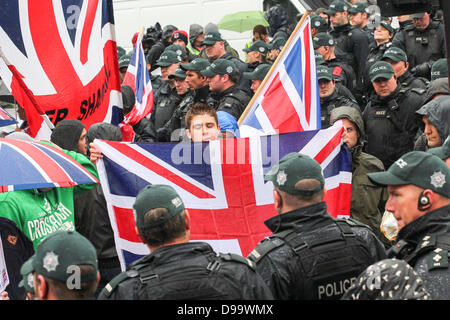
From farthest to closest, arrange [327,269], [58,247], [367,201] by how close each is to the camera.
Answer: [367,201] → [327,269] → [58,247]

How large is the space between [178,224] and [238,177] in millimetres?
2025

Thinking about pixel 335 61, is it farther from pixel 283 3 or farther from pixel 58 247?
pixel 58 247

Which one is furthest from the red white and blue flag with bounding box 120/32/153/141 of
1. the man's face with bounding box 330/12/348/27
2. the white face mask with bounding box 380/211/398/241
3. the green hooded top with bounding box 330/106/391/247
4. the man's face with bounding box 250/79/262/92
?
the white face mask with bounding box 380/211/398/241

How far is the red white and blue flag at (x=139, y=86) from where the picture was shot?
9766 mm

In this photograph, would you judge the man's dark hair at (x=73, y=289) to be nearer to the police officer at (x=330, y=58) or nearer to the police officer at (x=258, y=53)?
the police officer at (x=330, y=58)

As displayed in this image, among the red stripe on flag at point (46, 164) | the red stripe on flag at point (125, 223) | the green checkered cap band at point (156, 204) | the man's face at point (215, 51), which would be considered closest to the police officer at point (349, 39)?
the man's face at point (215, 51)

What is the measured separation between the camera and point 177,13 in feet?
56.2

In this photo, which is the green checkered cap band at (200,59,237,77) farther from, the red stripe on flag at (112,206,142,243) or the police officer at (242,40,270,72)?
the red stripe on flag at (112,206,142,243)

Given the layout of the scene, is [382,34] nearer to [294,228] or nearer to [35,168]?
[35,168]

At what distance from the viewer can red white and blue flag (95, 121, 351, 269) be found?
554 cm

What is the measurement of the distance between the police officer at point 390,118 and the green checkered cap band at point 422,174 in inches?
166
